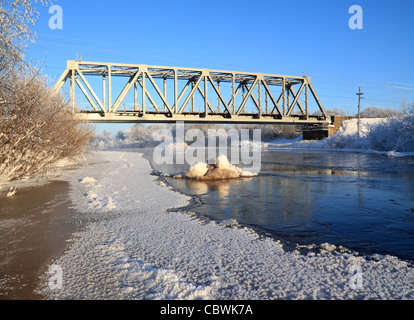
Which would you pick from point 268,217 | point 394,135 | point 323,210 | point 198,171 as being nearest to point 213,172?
point 198,171

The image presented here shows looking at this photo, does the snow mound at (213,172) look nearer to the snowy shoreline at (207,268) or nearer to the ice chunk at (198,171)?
the ice chunk at (198,171)

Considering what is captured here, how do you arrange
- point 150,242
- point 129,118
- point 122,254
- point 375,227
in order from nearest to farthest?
point 122,254, point 150,242, point 375,227, point 129,118

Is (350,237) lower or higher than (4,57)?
lower

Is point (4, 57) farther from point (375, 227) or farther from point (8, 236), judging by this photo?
point (375, 227)

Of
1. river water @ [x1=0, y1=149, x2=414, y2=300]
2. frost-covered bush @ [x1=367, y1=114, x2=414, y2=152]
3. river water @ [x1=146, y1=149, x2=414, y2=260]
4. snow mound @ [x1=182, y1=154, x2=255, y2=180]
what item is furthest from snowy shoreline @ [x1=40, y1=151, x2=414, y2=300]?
Answer: frost-covered bush @ [x1=367, y1=114, x2=414, y2=152]

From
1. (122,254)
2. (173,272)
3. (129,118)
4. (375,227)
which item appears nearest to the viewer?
(173,272)

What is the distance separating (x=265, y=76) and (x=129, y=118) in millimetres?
21208

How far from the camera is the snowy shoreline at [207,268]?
135 inches

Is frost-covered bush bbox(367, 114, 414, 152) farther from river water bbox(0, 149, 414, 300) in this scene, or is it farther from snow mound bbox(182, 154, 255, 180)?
snow mound bbox(182, 154, 255, 180)

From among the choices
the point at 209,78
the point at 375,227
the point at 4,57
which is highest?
the point at 209,78

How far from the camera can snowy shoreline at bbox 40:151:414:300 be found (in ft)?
11.3
